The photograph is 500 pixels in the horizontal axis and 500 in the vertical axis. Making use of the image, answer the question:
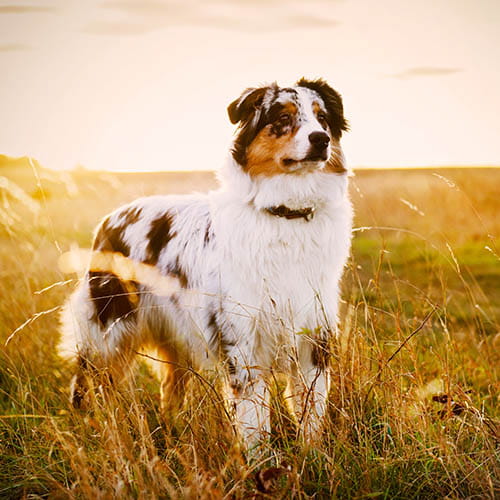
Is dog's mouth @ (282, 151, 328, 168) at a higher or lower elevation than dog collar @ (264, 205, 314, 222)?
higher

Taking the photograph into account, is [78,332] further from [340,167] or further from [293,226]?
[340,167]

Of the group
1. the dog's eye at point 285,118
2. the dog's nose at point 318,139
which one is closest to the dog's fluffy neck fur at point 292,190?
the dog's nose at point 318,139

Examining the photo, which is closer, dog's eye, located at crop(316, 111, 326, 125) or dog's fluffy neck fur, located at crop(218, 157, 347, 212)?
dog's fluffy neck fur, located at crop(218, 157, 347, 212)

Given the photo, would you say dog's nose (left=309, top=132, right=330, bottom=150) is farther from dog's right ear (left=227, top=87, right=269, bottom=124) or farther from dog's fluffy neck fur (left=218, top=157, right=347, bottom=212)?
dog's right ear (left=227, top=87, right=269, bottom=124)

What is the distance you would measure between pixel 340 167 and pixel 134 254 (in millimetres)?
1610

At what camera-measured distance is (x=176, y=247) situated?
3725 mm

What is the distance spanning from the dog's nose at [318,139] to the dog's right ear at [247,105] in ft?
1.72

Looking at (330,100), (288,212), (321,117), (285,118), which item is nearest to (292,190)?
(288,212)

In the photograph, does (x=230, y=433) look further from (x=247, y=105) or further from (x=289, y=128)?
(x=247, y=105)

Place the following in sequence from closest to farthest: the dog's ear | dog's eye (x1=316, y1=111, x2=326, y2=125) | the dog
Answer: the dog, dog's eye (x1=316, y1=111, x2=326, y2=125), the dog's ear

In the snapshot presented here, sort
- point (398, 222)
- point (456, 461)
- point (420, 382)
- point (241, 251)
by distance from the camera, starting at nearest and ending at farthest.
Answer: point (456, 461) < point (420, 382) < point (241, 251) < point (398, 222)

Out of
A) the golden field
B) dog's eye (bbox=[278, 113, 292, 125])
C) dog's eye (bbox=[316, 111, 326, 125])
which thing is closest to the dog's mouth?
dog's eye (bbox=[278, 113, 292, 125])

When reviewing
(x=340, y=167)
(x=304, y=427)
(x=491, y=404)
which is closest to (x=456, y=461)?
(x=304, y=427)

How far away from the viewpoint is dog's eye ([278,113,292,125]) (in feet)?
10.8
